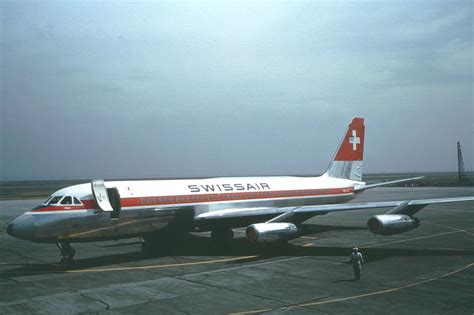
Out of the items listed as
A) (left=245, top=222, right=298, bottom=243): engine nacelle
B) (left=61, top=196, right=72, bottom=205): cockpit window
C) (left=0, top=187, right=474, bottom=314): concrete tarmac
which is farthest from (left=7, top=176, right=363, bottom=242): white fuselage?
(left=245, top=222, right=298, bottom=243): engine nacelle

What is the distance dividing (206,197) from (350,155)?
58.8 feet

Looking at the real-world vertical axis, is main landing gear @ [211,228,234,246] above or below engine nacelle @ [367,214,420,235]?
below

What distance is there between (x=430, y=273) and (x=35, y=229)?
19844 millimetres

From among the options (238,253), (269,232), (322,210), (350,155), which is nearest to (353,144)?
(350,155)

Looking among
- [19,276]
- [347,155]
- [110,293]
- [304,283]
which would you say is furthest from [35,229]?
[347,155]

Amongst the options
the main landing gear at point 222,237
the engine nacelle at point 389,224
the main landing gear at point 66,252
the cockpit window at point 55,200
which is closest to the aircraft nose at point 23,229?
the cockpit window at point 55,200

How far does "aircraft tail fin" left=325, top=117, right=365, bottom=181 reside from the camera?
40.3m

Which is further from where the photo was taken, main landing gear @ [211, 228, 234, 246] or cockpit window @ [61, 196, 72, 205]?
main landing gear @ [211, 228, 234, 246]

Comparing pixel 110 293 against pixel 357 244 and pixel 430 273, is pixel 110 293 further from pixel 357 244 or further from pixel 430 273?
pixel 357 244

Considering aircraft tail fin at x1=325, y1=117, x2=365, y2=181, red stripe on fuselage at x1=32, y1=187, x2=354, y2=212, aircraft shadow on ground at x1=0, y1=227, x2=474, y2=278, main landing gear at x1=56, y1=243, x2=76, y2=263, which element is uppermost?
Answer: aircraft tail fin at x1=325, y1=117, x2=365, y2=181

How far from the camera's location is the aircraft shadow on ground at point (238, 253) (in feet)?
77.4

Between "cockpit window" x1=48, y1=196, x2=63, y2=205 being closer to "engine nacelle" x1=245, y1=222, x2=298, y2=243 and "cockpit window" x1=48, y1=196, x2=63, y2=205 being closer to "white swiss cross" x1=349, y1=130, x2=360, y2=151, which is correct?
"engine nacelle" x1=245, y1=222, x2=298, y2=243

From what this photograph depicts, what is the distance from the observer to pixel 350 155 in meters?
41.0

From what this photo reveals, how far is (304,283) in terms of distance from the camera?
739 inches
